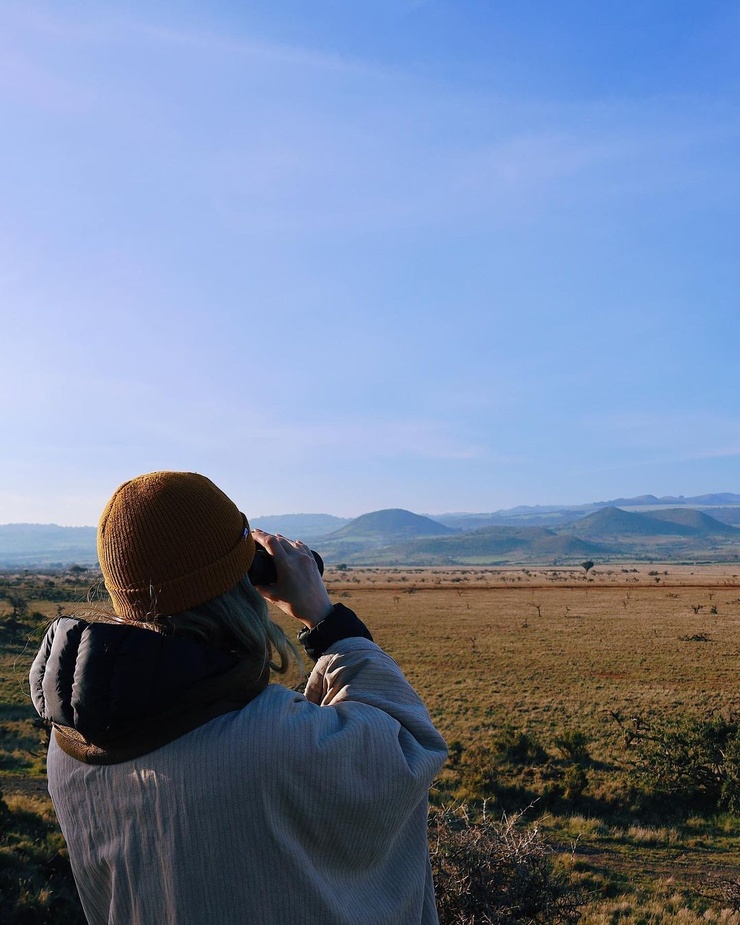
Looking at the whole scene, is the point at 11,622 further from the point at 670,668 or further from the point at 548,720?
the point at 670,668

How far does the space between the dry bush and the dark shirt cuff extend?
4.24 m

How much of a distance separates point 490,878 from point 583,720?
1306cm

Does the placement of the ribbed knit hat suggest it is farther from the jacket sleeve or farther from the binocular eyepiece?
the jacket sleeve

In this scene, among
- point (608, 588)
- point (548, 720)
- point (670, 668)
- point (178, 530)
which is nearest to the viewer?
point (178, 530)

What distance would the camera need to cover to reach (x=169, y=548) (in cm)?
134

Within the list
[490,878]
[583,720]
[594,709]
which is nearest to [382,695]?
[490,878]

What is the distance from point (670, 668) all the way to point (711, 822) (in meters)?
13.2

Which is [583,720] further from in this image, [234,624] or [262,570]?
[234,624]

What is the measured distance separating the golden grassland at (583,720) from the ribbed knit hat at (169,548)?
2.01 feet

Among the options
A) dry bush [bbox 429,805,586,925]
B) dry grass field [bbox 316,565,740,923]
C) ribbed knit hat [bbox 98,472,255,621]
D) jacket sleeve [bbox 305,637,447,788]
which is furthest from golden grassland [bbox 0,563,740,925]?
dry bush [bbox 429,805,586,925]

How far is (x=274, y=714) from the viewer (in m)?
1.20

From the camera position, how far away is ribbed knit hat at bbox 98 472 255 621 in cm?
134

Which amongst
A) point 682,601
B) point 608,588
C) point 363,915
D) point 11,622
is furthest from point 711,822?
point 608,588

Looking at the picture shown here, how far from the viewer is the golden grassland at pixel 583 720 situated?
28.9 feet
